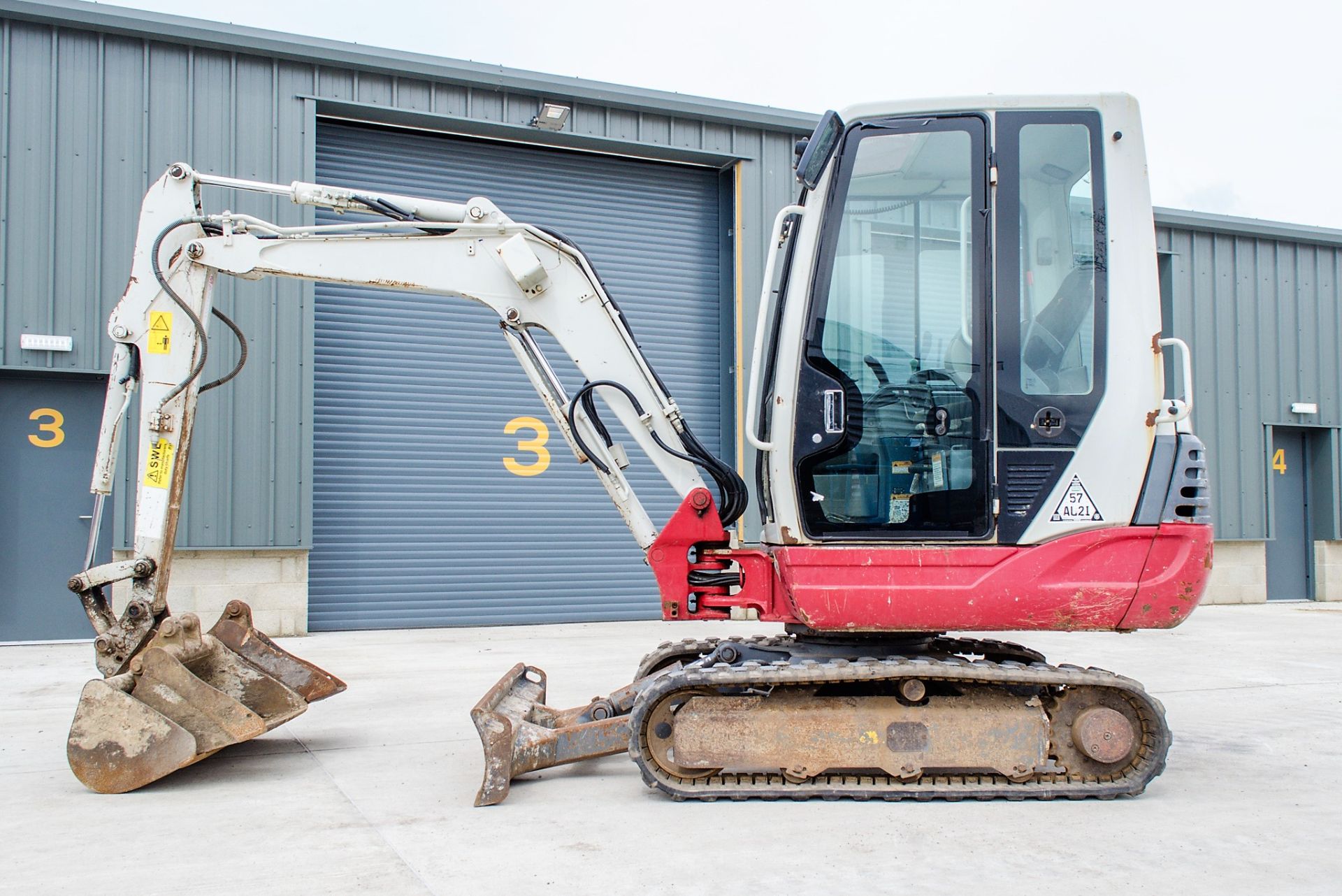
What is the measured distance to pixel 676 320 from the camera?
12875 mm

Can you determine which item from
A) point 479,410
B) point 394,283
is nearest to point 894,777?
point 394,283

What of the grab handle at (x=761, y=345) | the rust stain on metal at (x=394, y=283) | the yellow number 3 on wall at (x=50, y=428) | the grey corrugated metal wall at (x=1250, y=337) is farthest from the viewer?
the grey corrugated metal wall at (x=1250, y=337)

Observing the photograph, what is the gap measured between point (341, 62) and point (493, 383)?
12.4ft

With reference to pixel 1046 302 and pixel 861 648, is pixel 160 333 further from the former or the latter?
pixel 1046 302

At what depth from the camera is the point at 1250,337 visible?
51.5 ft

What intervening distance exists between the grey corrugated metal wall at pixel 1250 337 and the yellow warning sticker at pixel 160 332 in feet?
46.0

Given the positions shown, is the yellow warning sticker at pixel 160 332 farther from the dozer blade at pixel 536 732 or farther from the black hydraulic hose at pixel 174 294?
the dozer blade at pixel 536 732

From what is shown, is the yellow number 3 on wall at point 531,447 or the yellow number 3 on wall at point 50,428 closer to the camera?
the yellow number 3 on wall at point 50,428

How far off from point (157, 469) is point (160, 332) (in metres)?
0.67

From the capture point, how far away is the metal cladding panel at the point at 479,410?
11.3m

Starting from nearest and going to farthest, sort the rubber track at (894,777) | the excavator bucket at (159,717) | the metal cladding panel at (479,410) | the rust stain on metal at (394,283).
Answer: the rubber track at (894,777) → the excavator bucket at (159,717) → the rust stain on metal at (394,283) → the metal cladding panel at (479,410)

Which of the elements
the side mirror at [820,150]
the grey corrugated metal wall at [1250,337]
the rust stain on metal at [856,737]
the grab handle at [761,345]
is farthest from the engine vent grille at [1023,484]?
the grey corrugated metal wall at [1250,337]

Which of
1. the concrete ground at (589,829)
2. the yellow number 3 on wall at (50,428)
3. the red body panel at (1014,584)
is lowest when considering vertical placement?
the concrete ground at (589,829)

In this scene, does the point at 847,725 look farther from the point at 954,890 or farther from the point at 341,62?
the point at 341,62
